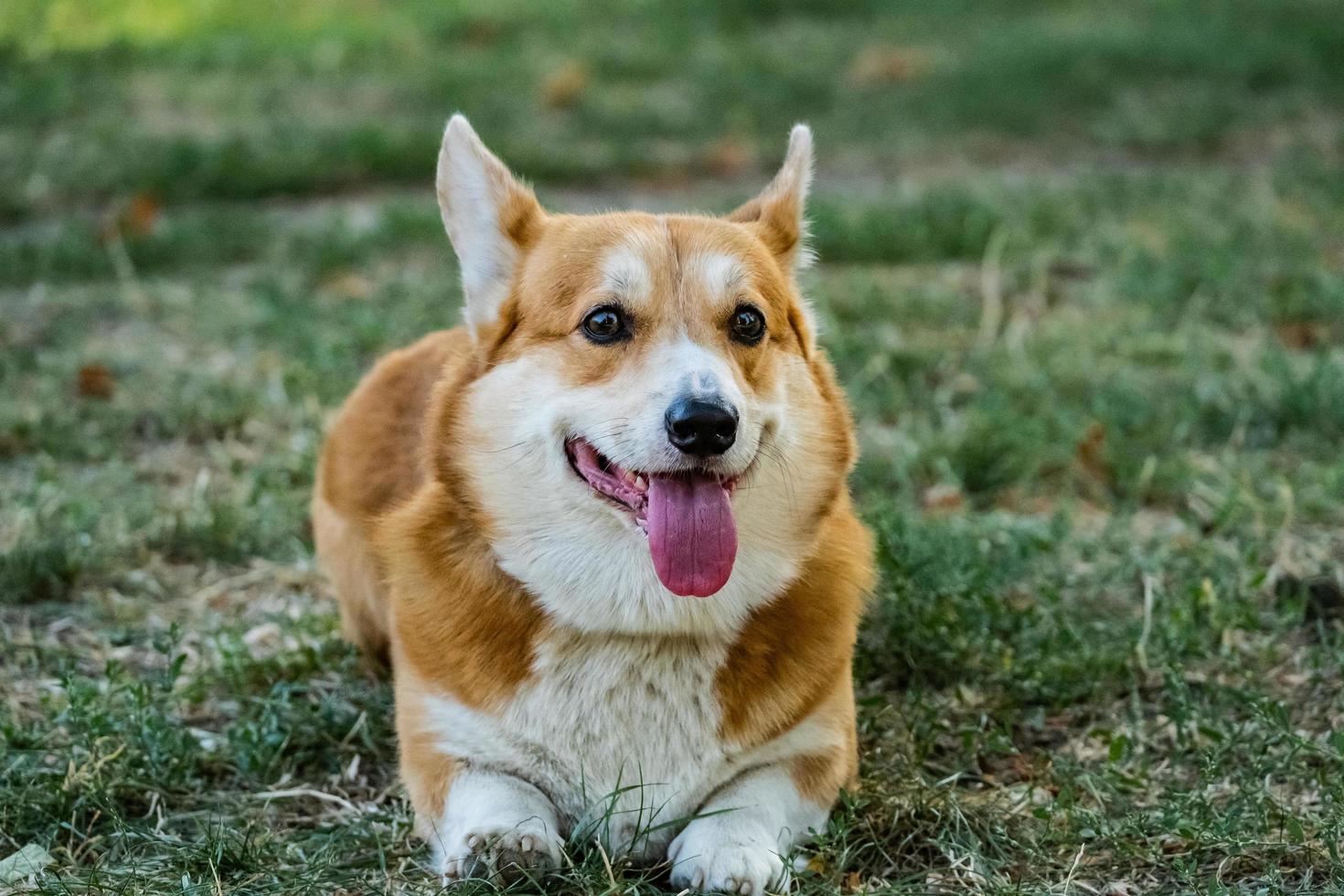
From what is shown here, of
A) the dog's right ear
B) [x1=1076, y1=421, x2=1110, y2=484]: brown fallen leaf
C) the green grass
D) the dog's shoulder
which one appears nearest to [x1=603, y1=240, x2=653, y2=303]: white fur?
the dog's right ear

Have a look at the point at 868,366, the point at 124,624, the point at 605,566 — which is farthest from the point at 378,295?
the point at 605,566

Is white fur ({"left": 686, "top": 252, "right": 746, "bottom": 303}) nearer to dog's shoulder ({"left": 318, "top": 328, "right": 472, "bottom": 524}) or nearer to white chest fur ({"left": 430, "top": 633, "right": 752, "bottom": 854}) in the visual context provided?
dog's shoulder ({"left": 318, "top": 328, "right": 472, "bottom": 524})

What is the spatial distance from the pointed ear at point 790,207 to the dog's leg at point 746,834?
50.2 inches

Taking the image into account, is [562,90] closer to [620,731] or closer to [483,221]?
[483,221]

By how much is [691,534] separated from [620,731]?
1.43 feet

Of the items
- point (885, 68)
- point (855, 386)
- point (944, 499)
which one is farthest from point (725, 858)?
point (885, 68)

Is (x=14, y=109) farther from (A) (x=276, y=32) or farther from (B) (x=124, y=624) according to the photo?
(B) (x=124, y=624)

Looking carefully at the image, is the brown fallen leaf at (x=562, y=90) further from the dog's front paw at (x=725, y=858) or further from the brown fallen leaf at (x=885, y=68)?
the dog's front paw at (x=725, y=858)

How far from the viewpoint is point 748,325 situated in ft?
10.8

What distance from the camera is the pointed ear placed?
3658 millimetres

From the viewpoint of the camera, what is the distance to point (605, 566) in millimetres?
3090

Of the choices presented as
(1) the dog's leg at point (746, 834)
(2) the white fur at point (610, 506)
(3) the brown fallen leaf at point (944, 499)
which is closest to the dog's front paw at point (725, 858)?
(1) the dog's leg at point (746, 834)

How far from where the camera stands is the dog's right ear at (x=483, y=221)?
3.39 m

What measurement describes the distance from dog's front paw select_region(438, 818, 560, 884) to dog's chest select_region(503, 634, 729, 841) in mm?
163
